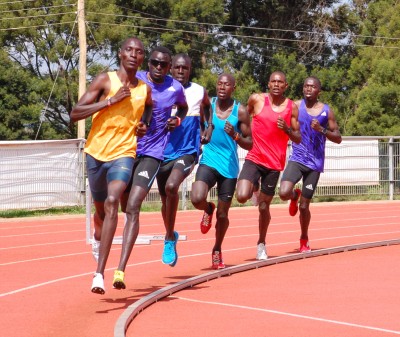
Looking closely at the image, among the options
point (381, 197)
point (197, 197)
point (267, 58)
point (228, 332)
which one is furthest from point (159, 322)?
point (267, 58)

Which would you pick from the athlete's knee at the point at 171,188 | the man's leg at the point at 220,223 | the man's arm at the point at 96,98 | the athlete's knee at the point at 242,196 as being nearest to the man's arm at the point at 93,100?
the man's arm at the point at 96,98

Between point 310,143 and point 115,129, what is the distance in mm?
5116

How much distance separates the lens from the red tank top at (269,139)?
43.5 feet

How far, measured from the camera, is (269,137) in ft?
43.7

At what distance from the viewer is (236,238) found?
57.7 ft

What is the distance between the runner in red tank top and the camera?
13.2m

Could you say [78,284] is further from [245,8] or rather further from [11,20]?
[245,8]

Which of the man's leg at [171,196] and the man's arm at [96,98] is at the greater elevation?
the man's arm at [96,98]

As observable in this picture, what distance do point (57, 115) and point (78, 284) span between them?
132 ft

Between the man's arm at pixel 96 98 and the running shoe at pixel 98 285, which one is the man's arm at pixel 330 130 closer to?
the man's arm at pixel 96 98

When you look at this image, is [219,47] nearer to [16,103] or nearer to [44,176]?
[16,103]

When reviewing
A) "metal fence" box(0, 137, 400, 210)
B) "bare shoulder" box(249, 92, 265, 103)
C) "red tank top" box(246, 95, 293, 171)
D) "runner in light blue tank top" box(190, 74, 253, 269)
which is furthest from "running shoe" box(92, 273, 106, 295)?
"metal fence" box(0, 137, 400, 210)

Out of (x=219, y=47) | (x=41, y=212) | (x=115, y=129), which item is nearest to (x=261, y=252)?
(x=115, y=129)

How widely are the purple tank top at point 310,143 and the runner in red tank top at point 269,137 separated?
82cm
